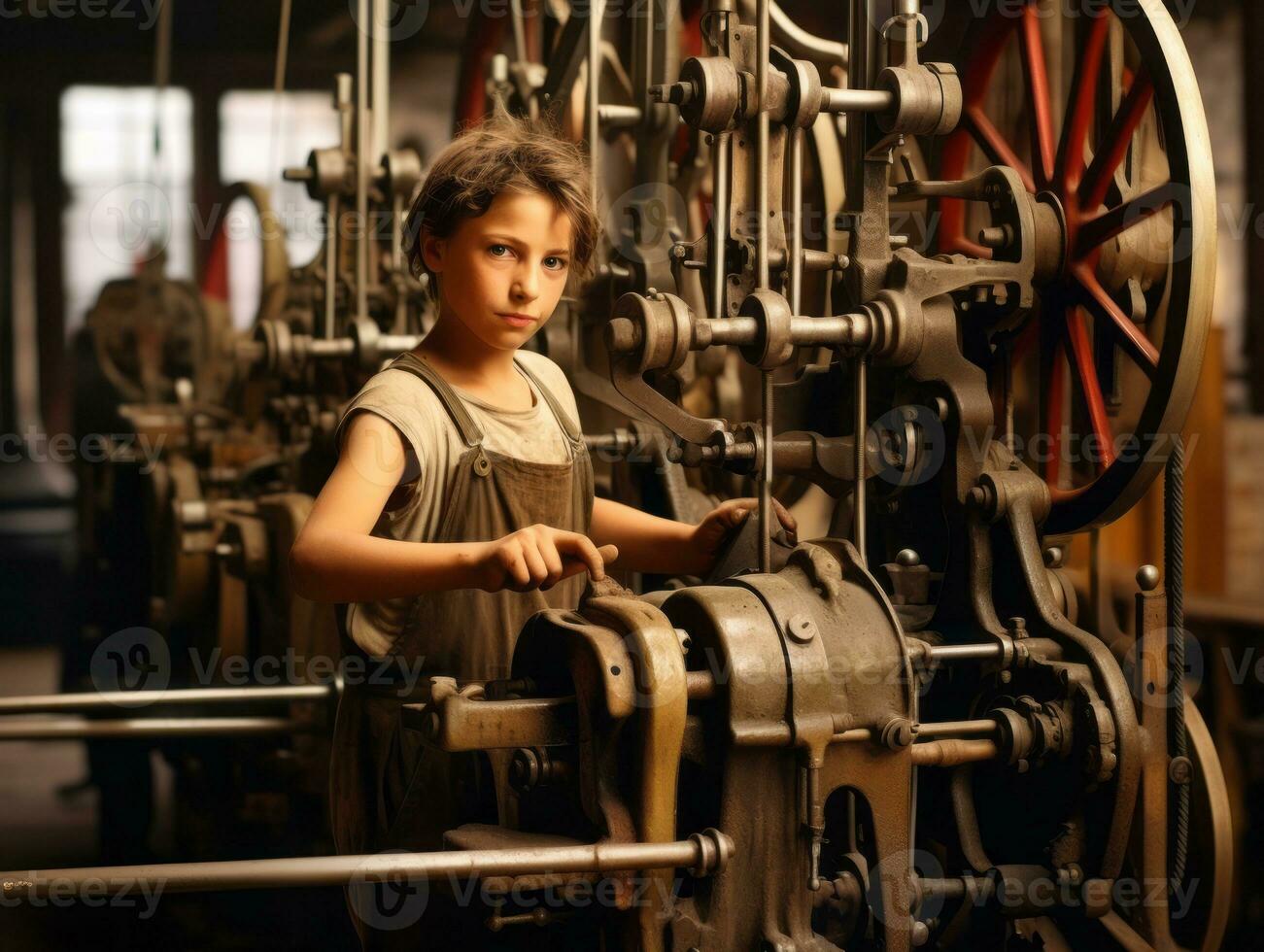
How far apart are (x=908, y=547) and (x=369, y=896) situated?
26.7 inches

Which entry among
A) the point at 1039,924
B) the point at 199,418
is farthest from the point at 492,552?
the point at 199,418

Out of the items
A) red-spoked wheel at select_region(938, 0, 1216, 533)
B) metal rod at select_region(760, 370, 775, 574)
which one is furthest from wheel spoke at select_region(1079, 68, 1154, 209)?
metal rod at select_region(760, 370, 775, 574)

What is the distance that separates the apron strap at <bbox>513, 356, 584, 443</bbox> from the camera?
5.18ft

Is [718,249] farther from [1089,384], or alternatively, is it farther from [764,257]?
[1089,384]

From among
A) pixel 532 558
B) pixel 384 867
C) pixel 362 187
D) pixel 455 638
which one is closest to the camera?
pixel 384 867

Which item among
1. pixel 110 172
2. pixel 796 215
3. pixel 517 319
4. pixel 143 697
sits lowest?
pixel 143 697

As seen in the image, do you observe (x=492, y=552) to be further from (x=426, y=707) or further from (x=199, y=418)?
(x=199, y=418)

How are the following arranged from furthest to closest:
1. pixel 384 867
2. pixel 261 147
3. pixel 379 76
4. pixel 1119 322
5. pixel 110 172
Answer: pixel 110 172 → pixel 261 147 → pixel 379 76 → pixel 1119 322 → pixel 384 867

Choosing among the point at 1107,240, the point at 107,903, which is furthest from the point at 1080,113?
the point at 107,903

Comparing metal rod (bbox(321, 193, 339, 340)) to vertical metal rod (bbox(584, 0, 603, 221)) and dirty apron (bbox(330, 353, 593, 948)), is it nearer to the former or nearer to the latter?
vertical metal rod (bbox(584, 0, 603, 221))

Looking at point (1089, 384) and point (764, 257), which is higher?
point (764, 257)

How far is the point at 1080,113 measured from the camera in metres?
1.69

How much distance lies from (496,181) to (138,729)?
1.19 meters

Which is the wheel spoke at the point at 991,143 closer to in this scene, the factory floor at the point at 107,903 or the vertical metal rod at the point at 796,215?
the vertical metal rod at the point at 796,215
